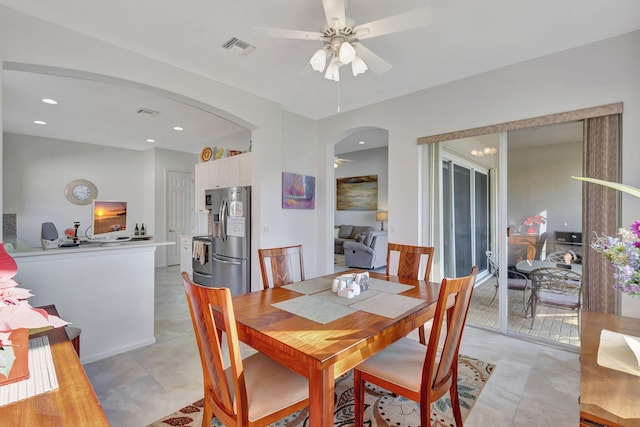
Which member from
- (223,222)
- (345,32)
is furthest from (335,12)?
(223,222)

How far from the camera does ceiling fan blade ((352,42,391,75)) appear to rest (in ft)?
6.61

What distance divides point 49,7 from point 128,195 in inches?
201

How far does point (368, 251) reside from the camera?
6.08 meters

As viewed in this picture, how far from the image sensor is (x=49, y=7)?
2.06 meters

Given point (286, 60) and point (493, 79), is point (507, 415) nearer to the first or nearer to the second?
point (493, 79)

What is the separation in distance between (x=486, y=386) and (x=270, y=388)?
166 centimetres

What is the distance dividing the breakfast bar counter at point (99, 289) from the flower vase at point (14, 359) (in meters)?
1.61

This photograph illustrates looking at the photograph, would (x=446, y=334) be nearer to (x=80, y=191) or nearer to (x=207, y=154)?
(x=207, y=154)

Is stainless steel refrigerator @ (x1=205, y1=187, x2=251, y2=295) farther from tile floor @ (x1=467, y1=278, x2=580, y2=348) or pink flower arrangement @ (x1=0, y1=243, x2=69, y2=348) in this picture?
pink flower arrangement @ (x1=0, y1=243, x2=69, y2=348)

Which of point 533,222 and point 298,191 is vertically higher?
point 298,191

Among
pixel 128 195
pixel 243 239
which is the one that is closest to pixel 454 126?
pixel 243 239

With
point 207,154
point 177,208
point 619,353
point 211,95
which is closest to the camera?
point 619,353

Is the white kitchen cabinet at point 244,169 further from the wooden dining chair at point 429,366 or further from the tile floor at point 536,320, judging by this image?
the tile floor at point 536,320

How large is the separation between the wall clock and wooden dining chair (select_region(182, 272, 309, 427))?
20.3 feet
